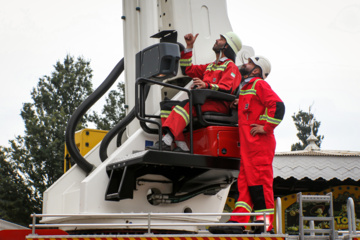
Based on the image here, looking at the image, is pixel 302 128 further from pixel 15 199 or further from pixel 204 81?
pixel 204 81

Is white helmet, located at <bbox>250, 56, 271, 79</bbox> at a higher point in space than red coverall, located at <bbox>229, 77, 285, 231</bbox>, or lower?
higher

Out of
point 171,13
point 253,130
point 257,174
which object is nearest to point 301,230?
point 257,174

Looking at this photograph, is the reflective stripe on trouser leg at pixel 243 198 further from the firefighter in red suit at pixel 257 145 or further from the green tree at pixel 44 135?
the green tree at pixel 44 135

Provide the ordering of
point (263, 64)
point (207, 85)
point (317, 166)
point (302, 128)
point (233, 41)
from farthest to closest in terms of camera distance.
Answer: point (302, 128) < point (317, 166) < point (233, 41) < point (263, 64) < point (207, 85)

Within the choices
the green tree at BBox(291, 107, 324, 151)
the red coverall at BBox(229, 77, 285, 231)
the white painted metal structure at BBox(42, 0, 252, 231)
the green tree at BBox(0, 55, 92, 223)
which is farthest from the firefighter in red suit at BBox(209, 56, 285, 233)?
the green tree at BBox(291, 107, 324, 151)

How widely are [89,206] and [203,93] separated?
1641 mm

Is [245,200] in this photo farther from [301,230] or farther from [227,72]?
[227,72]

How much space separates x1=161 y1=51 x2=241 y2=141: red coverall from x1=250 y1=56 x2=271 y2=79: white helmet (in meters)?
0.25

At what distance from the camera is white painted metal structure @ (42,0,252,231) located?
16.9 ft

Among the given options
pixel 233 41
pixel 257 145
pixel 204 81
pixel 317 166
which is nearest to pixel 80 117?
pixel 204 81

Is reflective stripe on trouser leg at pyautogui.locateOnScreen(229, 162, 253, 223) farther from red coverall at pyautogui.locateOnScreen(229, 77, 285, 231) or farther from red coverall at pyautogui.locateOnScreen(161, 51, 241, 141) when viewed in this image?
red coverall at pyautogui.locateOnScreen(161, 51, 241, 141)

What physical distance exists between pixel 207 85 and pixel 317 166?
7.37 metres

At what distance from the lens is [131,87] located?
5961 millimetres

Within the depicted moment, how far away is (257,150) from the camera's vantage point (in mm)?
5012
